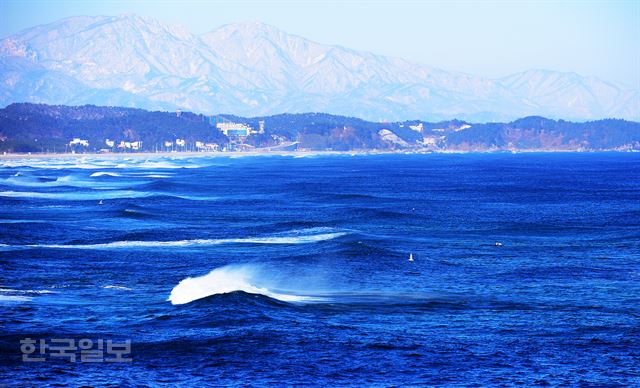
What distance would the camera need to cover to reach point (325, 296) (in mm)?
47156

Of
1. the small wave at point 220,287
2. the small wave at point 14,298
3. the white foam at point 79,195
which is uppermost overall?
the small wave at point 14,298

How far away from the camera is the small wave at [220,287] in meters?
45.7

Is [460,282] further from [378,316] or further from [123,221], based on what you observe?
[123,221]

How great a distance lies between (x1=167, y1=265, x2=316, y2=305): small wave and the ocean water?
0.16m

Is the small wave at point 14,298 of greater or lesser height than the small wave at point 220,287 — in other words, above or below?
above

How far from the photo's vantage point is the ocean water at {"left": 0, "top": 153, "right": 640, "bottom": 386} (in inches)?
1268

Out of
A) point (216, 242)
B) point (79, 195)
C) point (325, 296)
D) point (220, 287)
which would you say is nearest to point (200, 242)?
point (216, 242)

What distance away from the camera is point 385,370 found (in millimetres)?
31875

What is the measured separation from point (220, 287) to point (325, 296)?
5.19 m

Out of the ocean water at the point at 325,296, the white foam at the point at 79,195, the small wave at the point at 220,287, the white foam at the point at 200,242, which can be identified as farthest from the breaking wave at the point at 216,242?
the white foam at the point at 79,195

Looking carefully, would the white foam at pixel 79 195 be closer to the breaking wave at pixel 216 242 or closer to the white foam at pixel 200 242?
the breaking wave at pixel 216 242

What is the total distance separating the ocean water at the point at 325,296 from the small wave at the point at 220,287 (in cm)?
16

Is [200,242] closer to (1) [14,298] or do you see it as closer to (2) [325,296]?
(2) [325,296]

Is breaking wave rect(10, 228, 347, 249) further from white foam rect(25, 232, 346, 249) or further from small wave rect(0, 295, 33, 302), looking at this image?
small wave rect(0, 295, 33, 302)
